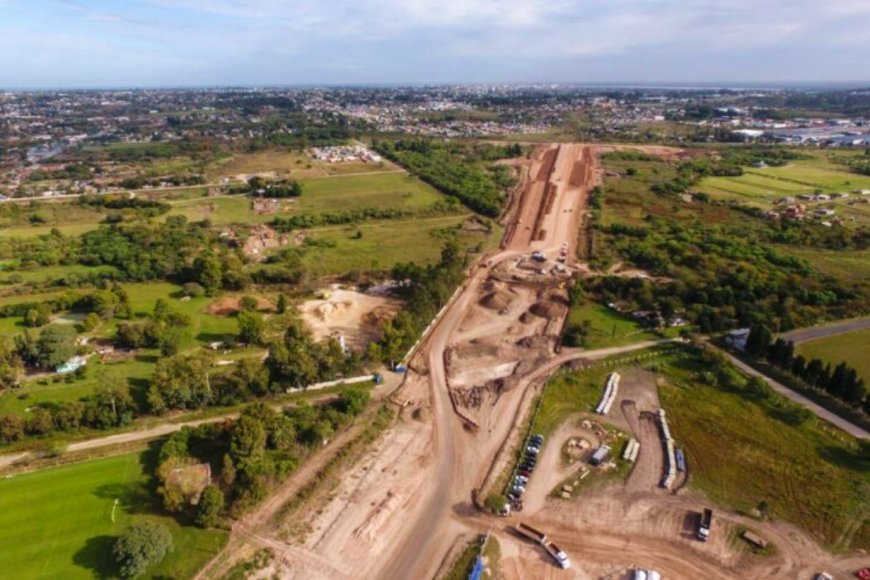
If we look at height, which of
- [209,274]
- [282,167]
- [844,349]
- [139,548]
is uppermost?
[282,167]

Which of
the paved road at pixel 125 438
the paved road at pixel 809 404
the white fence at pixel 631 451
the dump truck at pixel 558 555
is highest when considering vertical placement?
the paved road at pixel 809 404

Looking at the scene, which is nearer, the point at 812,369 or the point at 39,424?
the point at 39,424

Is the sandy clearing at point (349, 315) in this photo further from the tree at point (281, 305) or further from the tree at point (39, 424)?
the tree at point (39, 424)

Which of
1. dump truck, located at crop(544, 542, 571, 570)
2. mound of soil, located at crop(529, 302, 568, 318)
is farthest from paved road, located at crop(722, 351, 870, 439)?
dump truck, located at crop(544, 542, 571, 570)

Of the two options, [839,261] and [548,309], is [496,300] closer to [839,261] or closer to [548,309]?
[548,309]

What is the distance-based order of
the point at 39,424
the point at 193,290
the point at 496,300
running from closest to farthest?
the point at 39,424 → the point at 496,300 → the point at 193,290

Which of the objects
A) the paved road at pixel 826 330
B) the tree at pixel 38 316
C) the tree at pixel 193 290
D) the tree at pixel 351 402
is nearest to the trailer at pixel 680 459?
the paved road at pixel 826 330

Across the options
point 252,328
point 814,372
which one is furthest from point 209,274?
point 814,372
